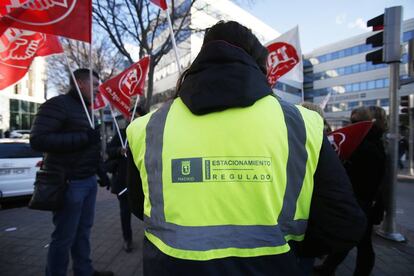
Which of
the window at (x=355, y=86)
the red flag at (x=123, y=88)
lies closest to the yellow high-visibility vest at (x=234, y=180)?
the red flag at (x=123, y=88)

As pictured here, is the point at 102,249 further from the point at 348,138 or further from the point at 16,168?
the point at 16,168

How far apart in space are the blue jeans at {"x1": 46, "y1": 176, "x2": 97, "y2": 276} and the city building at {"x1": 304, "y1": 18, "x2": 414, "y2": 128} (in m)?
48.2

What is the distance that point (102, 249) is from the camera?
4109mm

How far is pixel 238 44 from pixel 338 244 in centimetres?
103

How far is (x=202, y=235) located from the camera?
117cm

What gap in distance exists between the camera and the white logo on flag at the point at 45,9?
2.60 m

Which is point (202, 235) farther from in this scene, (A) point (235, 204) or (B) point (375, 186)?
(B) point (375, 186)

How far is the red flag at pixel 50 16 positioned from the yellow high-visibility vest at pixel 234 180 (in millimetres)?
2195

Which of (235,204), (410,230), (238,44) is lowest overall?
(410,230)

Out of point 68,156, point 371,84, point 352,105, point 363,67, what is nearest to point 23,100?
point 68,156

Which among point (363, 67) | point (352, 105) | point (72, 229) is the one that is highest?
point (363, 67)

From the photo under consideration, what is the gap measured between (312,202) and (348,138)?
1.76 meters

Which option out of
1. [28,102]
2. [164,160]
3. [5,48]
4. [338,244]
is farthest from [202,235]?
[28,102]

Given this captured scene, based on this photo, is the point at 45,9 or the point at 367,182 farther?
the point at 367,182
